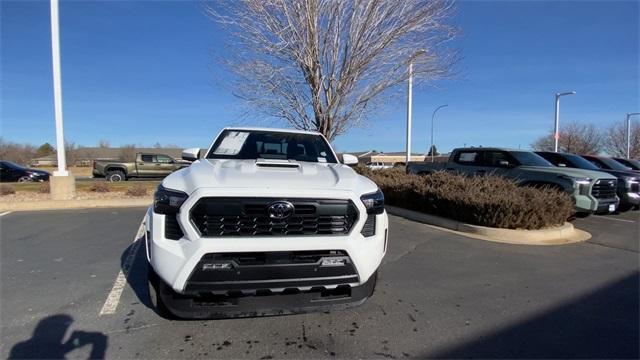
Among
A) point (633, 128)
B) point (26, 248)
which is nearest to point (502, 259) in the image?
point (26, 248)

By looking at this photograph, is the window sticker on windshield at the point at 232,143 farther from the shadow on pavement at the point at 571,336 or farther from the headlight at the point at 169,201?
the shadow on pavement at the point at 571,336

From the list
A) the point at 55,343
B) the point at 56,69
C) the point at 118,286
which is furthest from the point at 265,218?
the point at 56,69

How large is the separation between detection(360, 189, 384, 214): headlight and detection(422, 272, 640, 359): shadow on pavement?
1.19m

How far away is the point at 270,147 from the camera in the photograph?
207 inches

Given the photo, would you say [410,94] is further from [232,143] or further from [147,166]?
[147,166]

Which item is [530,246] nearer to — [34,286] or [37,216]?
[34,286]

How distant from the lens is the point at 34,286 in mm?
4711

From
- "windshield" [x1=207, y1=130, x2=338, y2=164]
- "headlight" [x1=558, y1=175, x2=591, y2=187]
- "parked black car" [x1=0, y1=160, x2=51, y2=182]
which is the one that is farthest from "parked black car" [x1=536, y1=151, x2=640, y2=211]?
"parked black car" [x1=0, y1=160, x2=51, y2=182]

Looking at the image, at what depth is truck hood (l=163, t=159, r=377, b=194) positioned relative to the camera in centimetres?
322

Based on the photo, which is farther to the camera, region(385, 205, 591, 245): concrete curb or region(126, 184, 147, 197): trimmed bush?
region(126, 184, 147, 197): trimmed bush

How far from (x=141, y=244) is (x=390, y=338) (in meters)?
4.81

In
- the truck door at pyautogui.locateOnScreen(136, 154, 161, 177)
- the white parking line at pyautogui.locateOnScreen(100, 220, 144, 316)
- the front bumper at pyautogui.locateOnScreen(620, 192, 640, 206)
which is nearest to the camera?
the white parking line at pyautogui.locateOnScreen(100, 220, 144, 316)

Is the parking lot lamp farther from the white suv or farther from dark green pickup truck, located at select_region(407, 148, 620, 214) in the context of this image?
dark green pickup truck, located at select_region(407, 148, 620, 214)

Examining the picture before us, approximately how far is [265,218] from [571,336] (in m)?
2.79
